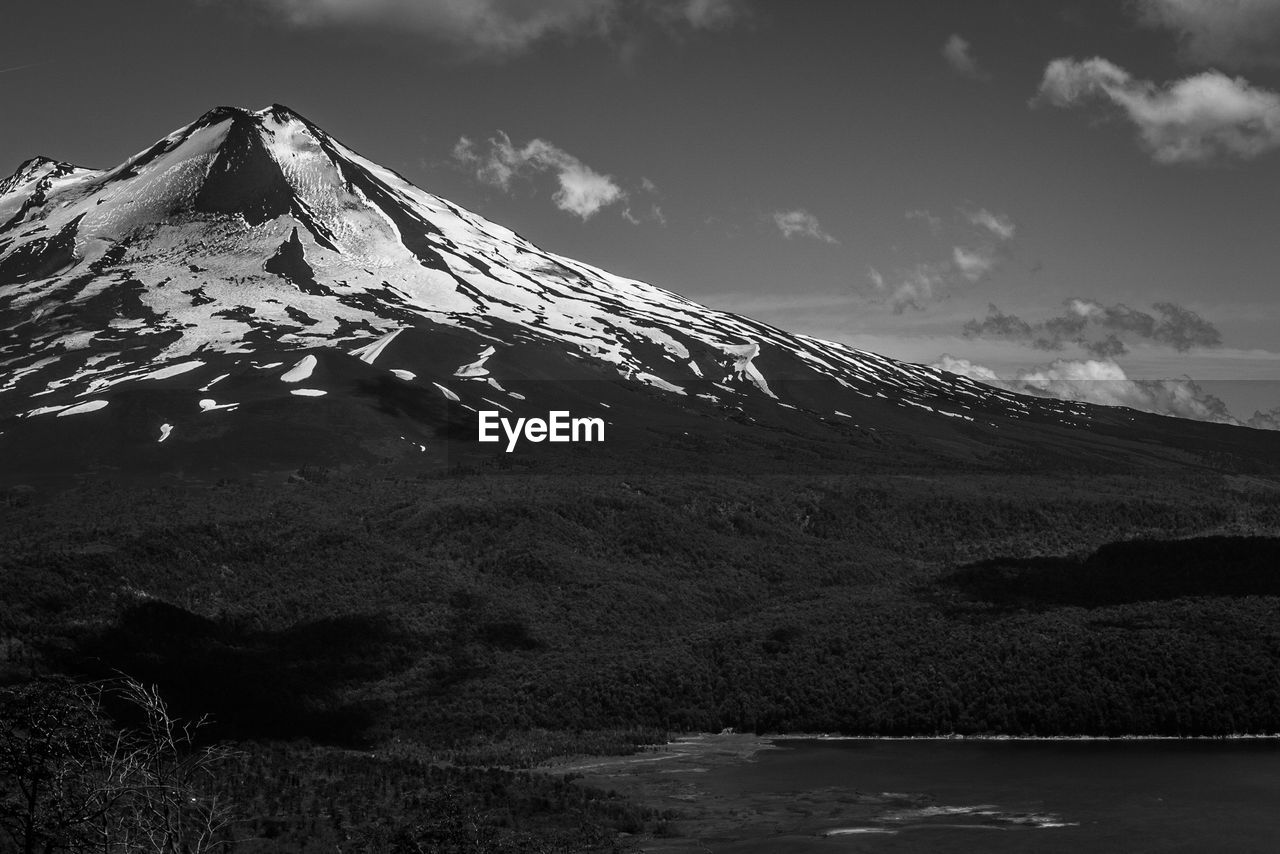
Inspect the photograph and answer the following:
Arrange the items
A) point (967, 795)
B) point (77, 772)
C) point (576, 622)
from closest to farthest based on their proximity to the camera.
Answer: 1. point (77, 772)
2. point (967, 795)
3. point (576, 622)

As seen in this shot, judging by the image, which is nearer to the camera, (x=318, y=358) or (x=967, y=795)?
(x=967, y=795)

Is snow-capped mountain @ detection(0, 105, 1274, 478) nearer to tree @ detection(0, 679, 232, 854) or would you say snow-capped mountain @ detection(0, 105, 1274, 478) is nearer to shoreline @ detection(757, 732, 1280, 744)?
shoreline @ detection(757, 732, 1280, 744)

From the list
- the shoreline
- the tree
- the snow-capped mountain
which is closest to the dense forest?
the shoreline

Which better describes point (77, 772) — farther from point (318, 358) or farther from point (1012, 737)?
point (318, 358)

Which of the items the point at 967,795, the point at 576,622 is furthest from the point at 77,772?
the point at 576,622

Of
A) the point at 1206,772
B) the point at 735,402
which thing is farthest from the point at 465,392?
the point at 1206,772

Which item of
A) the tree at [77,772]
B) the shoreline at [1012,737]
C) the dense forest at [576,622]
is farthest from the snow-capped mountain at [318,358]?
the tree at [77,772]
